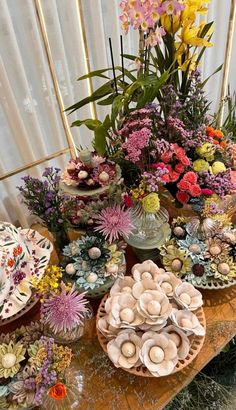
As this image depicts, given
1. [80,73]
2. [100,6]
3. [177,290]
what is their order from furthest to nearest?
[80,73], [100,6], [177,290]

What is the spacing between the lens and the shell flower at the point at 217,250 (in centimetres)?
87

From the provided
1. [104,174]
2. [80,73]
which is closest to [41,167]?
[80,73]

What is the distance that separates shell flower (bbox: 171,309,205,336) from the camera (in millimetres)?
721

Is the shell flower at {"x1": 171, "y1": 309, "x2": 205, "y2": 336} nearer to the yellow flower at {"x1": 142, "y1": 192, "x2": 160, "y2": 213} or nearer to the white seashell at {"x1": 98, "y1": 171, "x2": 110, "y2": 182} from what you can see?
the yellow flower at {"x1": 142, "y1": 192, "x2": 160, "y2": 213}

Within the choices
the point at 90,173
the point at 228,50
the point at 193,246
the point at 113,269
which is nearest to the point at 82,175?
the point at 90,173

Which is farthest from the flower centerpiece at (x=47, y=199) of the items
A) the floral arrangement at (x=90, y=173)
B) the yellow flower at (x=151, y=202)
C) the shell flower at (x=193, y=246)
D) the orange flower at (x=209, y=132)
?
the orange flower at (x=209, y=132)

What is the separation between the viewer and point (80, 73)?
122 centimetres

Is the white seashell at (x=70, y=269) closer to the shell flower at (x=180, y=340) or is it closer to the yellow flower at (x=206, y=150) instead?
the shell flower at (x=180, y=340)

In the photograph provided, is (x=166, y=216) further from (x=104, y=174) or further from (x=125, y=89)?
(x=125, y=89)

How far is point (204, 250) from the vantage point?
0.88 meters

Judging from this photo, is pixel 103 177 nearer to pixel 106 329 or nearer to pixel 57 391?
pixel 106 329

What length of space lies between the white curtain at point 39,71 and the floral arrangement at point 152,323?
0.69m

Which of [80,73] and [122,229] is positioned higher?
[80,73]

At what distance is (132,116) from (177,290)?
1.49 feet
